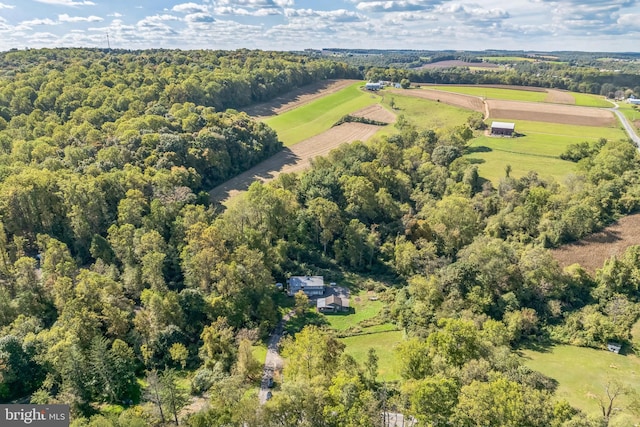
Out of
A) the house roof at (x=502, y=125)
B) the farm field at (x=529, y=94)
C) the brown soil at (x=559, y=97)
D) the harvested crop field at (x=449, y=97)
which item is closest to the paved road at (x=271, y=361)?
the house roof at (x=502, y=125)

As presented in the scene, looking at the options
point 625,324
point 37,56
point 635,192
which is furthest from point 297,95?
point 625,324

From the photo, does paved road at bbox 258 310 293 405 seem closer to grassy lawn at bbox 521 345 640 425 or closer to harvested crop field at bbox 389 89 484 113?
grassy lawn at bbox 521 345 640 425

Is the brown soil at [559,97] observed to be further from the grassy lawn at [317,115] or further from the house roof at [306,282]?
the house roof at [306,282]

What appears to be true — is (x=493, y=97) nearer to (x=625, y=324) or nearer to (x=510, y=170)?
(x=510, y=170)

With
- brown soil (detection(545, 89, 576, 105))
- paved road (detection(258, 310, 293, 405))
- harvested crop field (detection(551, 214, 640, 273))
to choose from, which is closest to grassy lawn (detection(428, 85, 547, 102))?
brown soil (detection(545, 89, 576, 105))

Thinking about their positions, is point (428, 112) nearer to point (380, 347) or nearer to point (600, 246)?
point (600, 246)

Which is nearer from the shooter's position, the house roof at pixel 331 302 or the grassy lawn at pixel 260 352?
the grassy lawn at pixel 260 352

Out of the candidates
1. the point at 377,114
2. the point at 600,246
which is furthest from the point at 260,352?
the point at 377,114
